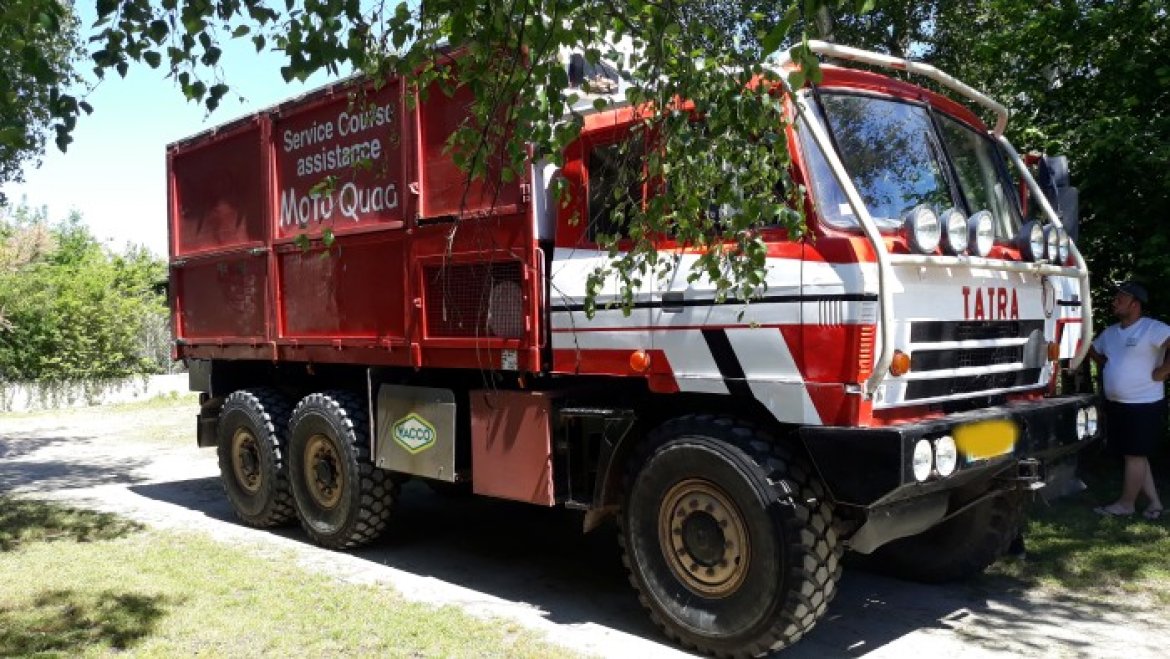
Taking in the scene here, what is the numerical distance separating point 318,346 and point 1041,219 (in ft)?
15.9

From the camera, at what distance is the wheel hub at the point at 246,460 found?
769 centimetres

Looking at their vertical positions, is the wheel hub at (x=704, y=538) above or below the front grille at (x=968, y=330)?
below

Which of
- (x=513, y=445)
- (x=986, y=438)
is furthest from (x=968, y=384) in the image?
(x=513, y=445)

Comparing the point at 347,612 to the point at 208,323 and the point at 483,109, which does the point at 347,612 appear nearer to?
the point at 483,109

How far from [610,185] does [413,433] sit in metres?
2.21

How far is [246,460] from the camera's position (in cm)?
779

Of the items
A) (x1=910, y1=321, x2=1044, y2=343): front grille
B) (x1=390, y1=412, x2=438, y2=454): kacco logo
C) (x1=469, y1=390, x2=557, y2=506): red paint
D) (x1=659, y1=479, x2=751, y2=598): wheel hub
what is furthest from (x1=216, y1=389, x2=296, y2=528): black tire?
(x1=910, y1=321, x2=1044, y2=343): front grille

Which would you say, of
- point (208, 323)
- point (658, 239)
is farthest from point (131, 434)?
point (658, 239)

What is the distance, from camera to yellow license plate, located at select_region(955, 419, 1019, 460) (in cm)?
430

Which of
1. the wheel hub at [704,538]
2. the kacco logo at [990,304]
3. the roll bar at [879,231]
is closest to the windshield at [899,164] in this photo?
the roll bar at [879,231]

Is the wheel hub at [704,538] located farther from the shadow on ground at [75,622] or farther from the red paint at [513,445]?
the shadow on ground at [75,622]

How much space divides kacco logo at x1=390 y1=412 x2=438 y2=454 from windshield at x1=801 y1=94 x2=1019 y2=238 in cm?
299

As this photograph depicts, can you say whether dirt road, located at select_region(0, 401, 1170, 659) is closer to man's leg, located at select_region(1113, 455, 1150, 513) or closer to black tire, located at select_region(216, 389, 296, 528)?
black tire, located at select_region(216, 389, 296, 528)

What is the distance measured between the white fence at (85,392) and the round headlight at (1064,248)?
760 inches
